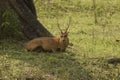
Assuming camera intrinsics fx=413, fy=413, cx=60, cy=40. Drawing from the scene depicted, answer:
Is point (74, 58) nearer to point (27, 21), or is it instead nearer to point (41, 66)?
point (41, 66)

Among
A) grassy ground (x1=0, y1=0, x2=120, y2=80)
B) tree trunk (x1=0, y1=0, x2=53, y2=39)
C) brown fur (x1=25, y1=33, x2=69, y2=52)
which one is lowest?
grassy ground (x1=0, y1=0, x2=120, y2=80)

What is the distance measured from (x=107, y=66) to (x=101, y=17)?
7.05 m

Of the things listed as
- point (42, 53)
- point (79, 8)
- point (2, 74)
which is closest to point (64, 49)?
point (42, 53)

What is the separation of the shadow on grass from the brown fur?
19 centimetres

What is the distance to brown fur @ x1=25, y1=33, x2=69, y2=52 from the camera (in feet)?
28.8

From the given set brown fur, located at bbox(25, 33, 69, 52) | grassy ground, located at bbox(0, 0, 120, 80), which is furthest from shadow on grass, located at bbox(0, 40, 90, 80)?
brown fur, located at bbox(25, 33, 69, 52)

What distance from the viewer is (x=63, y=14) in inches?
612

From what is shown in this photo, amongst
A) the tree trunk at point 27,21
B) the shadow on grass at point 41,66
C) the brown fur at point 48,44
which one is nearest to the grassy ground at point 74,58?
the shadow on grass at point 41,66

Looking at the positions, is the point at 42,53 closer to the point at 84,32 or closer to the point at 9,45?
the point at 9,45

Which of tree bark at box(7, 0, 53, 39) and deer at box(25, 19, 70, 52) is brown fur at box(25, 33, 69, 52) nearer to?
deer at box(25, 19, 70, 52)

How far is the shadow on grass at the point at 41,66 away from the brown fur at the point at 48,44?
19 centimetres

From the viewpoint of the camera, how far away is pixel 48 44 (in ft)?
29.0

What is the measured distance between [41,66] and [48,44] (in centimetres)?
114

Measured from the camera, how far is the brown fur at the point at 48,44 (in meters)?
8.77
